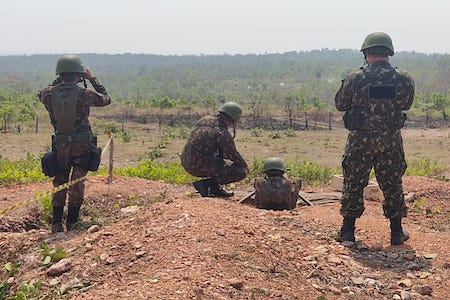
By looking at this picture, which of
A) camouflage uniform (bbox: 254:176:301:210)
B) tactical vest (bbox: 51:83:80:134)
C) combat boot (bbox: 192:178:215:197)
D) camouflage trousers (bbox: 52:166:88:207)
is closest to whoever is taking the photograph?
tactical vest (bbox: 51:83:80:134)

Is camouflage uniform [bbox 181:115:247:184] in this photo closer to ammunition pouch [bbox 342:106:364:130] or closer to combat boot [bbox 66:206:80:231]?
combat boot [bbox 66:206:80:231]

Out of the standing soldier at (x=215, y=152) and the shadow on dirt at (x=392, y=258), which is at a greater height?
the standing soldier at (x=215, y=152)

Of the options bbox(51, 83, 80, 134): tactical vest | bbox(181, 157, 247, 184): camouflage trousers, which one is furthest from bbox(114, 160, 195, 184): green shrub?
bbox(51, 83, 80, 134): tactical vest

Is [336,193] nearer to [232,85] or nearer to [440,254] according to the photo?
[440,254]

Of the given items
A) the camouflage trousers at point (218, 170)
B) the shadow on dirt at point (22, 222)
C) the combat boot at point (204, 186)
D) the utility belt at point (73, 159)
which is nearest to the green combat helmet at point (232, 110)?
the camouflage trousers at point (218, 170)

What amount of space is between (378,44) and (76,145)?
9.90 feet

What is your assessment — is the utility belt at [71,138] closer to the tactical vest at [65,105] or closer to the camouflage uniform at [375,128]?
the tactical vest at [65,105]

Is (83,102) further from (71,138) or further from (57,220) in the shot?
(57,220)

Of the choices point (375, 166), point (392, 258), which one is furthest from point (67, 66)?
point (392, 258)

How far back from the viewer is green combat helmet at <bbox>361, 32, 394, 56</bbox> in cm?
455

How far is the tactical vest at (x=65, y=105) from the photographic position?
5.12 meters

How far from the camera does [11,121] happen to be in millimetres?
31594

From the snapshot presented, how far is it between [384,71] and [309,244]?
1.63 meters

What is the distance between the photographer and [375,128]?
460cm
